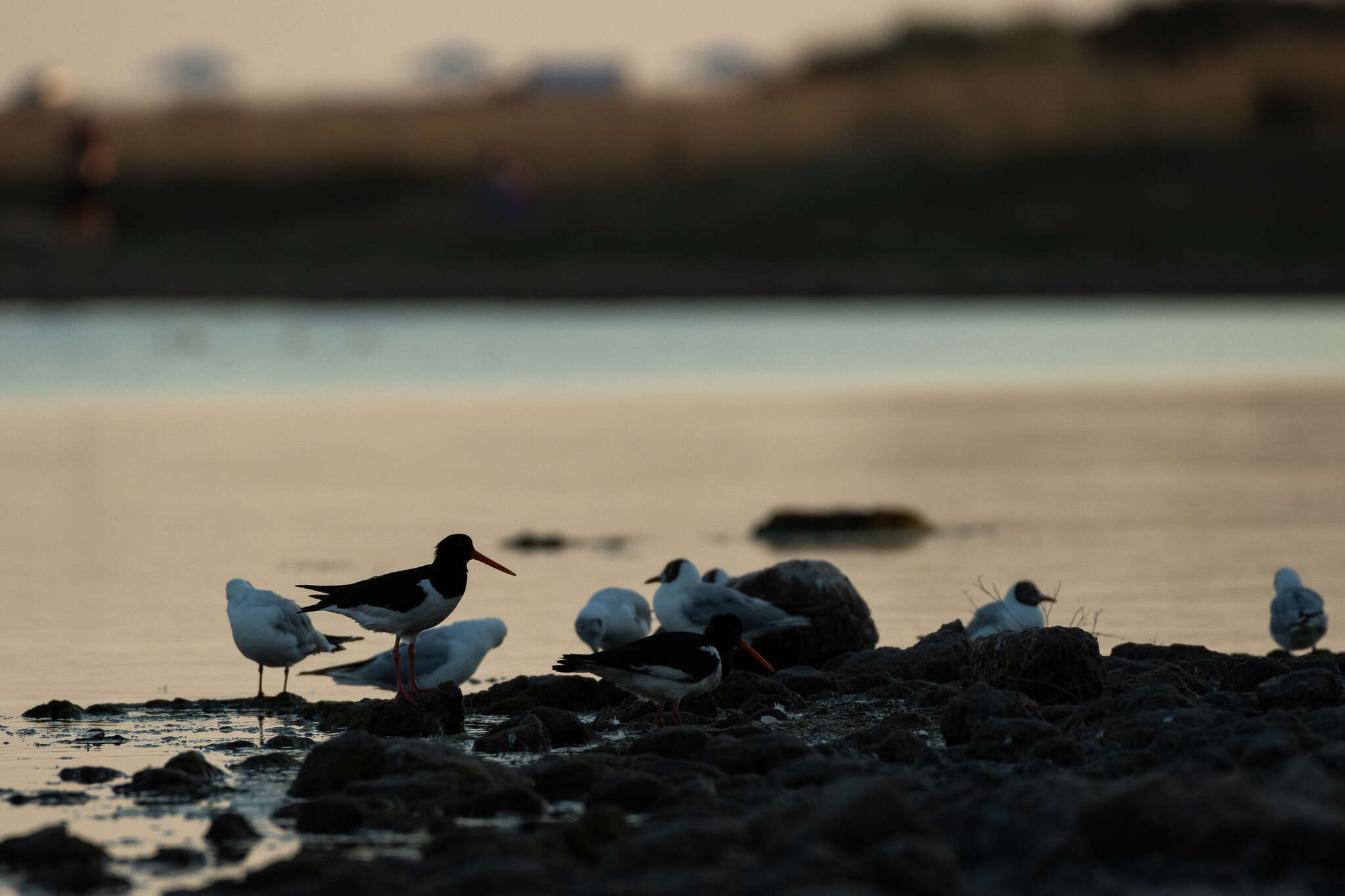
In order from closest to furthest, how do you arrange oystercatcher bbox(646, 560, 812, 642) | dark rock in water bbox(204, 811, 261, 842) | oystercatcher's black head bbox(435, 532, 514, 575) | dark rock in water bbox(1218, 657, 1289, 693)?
dark rock in water bbox(204, 811, 261, 842), dark rock in water bbox(1218, 657, 1289, 693), oystercatcher's black head bbox(435, 532, 514, 575), oystercatcher bbox(646, 560, 812, 642)

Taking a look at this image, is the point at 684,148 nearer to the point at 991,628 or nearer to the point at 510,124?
the point at 510,124

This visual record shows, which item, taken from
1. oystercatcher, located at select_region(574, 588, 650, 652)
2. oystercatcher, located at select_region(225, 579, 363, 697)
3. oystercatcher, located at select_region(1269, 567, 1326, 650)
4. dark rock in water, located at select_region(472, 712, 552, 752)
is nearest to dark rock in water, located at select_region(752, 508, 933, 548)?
oystercatcher, located at select_region(574, 588, 650, 652)

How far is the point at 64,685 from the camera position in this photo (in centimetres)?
963

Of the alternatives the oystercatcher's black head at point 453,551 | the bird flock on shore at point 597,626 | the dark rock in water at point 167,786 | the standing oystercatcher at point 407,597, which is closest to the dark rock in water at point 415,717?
the bird flock on shore at point 597,626

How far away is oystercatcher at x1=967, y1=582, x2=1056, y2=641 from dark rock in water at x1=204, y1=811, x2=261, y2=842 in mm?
4341

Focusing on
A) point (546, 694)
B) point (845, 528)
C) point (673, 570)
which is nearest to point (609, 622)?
point (673, 570)

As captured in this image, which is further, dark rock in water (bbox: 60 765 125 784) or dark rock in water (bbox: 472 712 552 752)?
dark rock in water (bbox: 472 712 552 752)

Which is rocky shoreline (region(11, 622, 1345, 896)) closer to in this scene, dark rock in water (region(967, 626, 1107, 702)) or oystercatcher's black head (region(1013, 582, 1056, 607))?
dark rock in water (region(967, 626, 1107, 702))

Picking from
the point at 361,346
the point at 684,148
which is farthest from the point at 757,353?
the point at 684,148

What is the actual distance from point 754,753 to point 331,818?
1.62 metres

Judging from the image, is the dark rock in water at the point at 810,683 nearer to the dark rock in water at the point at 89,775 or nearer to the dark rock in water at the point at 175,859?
the dark rock in water at the point at 89,775

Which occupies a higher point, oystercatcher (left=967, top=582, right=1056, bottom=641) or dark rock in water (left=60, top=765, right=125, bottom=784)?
oystercatcher (left=967, top=582, right=1056, bottom=641)

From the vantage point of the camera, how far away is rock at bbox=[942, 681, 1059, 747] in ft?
26.0

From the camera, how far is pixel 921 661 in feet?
31.8
